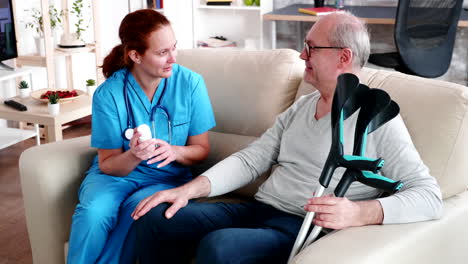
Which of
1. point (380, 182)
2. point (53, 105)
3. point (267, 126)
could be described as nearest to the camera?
point (380, 182)

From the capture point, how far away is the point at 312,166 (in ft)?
5.04

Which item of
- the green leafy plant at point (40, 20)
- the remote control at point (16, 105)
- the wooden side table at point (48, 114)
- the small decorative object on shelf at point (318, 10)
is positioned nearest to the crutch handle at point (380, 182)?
the wooden side table at point (48, 114)

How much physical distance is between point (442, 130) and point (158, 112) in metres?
0.85

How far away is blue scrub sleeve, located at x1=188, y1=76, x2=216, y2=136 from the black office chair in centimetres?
161

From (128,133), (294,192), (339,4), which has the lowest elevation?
(294,192)

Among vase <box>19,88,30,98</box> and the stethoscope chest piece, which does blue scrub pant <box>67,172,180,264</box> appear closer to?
the stethoscope chest piece

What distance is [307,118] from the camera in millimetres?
1601

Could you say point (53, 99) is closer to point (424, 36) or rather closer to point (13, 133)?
point (13, 133)

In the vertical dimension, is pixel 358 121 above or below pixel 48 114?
above

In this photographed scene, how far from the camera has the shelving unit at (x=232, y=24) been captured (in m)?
4.05

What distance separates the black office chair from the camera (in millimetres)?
3039

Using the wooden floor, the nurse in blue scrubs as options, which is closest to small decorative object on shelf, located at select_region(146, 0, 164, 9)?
the wooden floor

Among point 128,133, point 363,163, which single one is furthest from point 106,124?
point 363,163

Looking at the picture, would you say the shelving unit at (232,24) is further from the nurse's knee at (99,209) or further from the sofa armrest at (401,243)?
the sofa armrest at (401,243)
